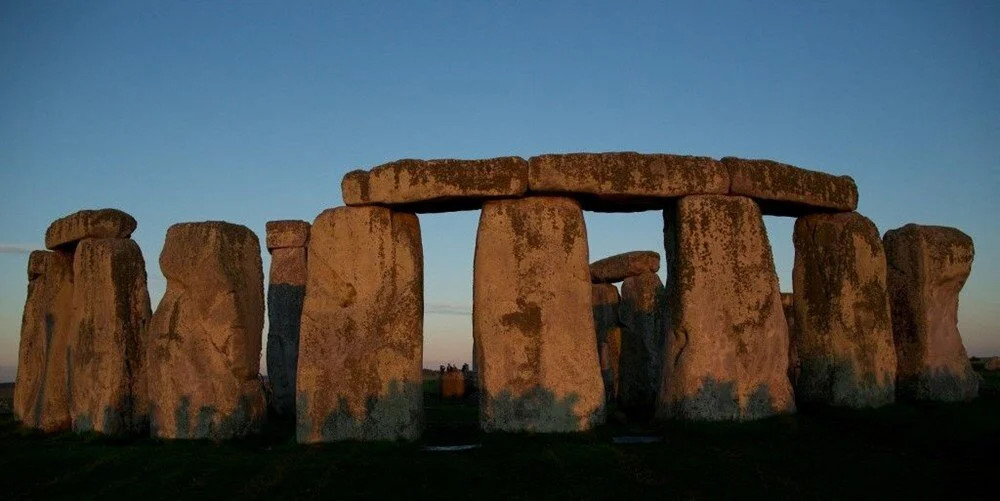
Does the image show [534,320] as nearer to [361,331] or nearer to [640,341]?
[361,331]

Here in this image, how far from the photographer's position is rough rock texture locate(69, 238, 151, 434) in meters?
15.3

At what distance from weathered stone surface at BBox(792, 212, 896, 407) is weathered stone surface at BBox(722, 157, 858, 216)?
443 millimetres

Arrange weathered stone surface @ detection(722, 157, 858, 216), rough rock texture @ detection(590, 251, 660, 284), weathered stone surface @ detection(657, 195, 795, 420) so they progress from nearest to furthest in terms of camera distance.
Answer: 1. weathered stone surface @ detection(657, 195, 795, 420)
2. weathered stone surface @ detection(722, 157, 858, 216)
3. rough rock texture @ detection(590, 251, 660, 284)

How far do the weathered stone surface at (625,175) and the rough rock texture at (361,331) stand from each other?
7.35ft

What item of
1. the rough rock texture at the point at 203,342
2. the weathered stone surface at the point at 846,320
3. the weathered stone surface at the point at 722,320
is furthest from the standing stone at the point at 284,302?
the weathered stone surface at the point at 846,320

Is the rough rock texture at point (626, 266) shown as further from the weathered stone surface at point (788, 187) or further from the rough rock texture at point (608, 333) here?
the weathered stone surface at point (788, 187)

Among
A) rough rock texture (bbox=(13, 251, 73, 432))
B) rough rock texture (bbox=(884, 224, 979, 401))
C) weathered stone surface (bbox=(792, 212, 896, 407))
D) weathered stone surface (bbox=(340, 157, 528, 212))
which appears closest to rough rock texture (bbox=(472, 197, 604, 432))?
weathered stone surface (bbox=(340, 157, 528, 212))

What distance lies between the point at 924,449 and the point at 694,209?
4361 millimetres

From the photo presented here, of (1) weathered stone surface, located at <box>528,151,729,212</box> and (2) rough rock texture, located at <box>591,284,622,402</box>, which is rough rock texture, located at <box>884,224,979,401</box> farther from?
(2) rough rock texture, located at <box>591,284,622,402</box>

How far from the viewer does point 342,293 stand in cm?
1372

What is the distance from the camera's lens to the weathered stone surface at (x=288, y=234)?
21141 millimetres

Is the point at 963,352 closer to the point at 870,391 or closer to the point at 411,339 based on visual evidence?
the point at 870,391

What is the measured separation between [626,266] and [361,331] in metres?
9.12

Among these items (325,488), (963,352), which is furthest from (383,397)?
(963,352)
